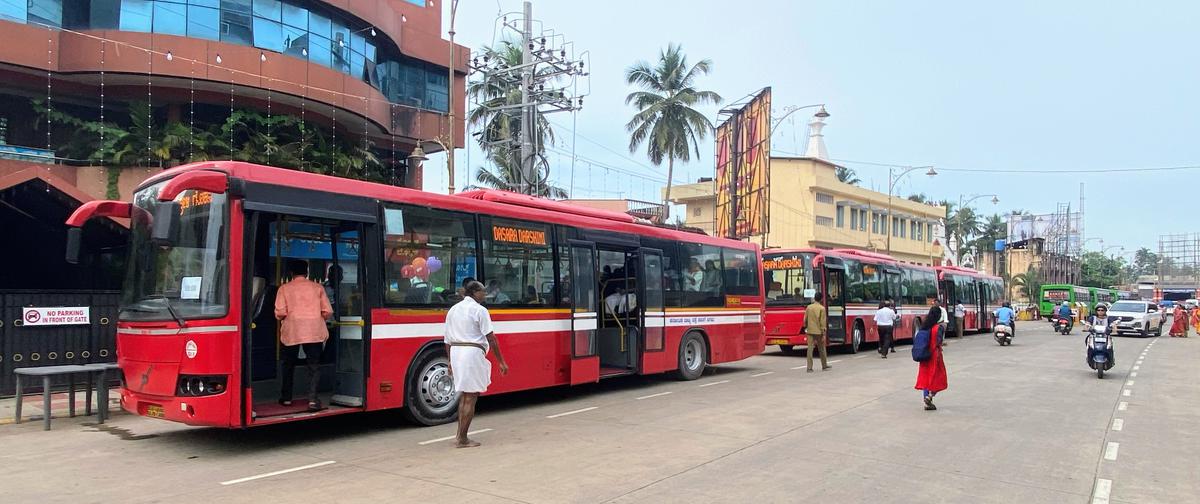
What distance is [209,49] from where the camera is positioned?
63.5ft

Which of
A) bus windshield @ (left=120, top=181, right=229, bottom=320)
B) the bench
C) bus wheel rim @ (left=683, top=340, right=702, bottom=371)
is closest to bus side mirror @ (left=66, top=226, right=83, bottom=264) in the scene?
bus windshield @ (left=120, top=181, right=229, bottom=320)

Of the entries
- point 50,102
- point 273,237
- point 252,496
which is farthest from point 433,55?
point 252,496

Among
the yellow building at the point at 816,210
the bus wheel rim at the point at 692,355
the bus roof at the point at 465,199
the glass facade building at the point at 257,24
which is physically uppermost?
the glass facade building at the point at 257,24

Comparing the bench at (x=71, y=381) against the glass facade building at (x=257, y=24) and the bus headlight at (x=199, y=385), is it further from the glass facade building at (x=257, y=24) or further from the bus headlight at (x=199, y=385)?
the glass facade building at (x=257, y=24)

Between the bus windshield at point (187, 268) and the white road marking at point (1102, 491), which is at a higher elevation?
the bus windshield at point (187, 268)

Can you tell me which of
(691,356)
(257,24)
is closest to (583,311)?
(691,356)

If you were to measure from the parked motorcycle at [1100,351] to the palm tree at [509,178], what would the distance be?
15059mm

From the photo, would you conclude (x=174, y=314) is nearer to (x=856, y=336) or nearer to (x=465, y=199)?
(x=465, y=199)

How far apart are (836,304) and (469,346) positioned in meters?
15.7

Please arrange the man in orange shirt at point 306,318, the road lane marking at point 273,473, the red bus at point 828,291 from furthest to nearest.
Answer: the red bus at point 828,291
the man in orange shirt at point 306,318
the road lane marking at point 273,473

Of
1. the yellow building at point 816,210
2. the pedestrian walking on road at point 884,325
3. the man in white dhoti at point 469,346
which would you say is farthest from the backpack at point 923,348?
the yellow building at point 816,210

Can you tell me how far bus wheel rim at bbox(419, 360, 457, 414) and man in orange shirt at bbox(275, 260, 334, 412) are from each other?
1.29m

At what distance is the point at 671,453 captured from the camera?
7.75m

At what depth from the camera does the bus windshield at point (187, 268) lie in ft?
24.5
